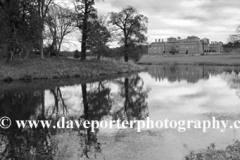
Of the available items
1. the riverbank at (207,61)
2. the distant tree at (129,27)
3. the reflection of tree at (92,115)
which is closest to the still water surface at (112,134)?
the reflection of tree at (92,115)

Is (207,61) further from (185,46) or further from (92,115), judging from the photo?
(185,46)

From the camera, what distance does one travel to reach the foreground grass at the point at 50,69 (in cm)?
2361

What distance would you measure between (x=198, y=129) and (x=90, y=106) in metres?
5.61

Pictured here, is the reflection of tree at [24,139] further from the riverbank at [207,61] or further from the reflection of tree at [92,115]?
the riverbank at [207,61]

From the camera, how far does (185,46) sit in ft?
463

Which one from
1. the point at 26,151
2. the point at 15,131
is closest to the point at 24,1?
the point at 15,131

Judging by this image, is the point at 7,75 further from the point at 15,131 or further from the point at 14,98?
the point at 15,131

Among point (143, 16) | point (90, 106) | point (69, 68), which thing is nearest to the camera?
point (90, 106)

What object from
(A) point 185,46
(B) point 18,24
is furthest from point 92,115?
(A) point 185,46

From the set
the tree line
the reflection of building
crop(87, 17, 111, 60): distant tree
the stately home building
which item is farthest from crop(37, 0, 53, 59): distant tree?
the stately home building

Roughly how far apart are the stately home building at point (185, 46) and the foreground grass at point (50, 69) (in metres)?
107

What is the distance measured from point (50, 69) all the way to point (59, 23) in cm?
1376

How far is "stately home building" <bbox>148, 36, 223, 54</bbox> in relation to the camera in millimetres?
137250

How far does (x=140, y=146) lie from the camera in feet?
20.7
